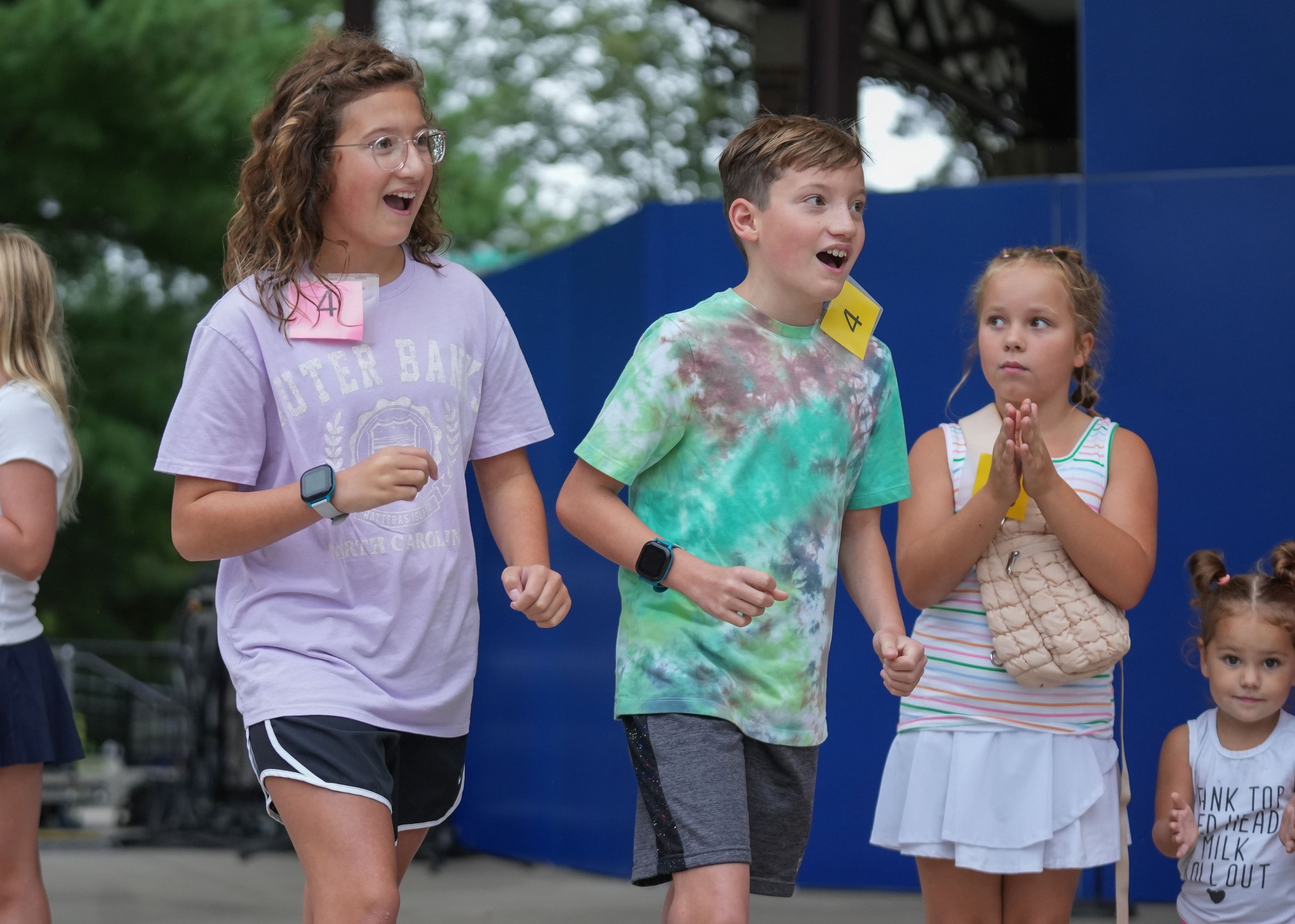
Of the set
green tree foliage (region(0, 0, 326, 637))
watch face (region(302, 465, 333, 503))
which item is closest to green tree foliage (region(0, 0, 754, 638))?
green tree foliage (region(0, 0, 326, 637))

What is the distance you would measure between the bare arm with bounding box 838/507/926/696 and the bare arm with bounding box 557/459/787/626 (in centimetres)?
25

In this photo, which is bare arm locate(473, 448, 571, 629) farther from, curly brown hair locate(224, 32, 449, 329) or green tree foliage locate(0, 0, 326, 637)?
green tree foliage locate(0, 0, 326, 637)

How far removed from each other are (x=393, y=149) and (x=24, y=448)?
3.94 ft

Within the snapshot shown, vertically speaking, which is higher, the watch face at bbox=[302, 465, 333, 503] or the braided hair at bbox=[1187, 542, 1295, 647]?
the watch face at bbox=[302, 465, 333, 503]

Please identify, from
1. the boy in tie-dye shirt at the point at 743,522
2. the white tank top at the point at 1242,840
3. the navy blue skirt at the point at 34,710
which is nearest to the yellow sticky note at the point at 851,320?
the boy in tie-dye shirt at the point at 743,522

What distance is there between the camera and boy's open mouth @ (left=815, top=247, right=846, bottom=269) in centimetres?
257

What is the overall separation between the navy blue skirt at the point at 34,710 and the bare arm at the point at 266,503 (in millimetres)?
993

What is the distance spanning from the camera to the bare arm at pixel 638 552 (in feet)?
7.38

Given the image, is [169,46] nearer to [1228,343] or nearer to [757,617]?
[1228,343]

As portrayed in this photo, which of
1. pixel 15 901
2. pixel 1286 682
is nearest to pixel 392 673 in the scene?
pixel 15 901

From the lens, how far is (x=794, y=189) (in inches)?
102

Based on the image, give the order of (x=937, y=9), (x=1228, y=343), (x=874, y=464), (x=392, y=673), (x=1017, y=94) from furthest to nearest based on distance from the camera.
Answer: (x=937, y=9), (x=1017, y=94), (x=1228, y=343), (x=874, y=464), (x=392, y=673)

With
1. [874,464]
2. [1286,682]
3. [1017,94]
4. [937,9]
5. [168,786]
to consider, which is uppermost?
[937,9]

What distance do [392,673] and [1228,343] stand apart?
3242 millimetres
